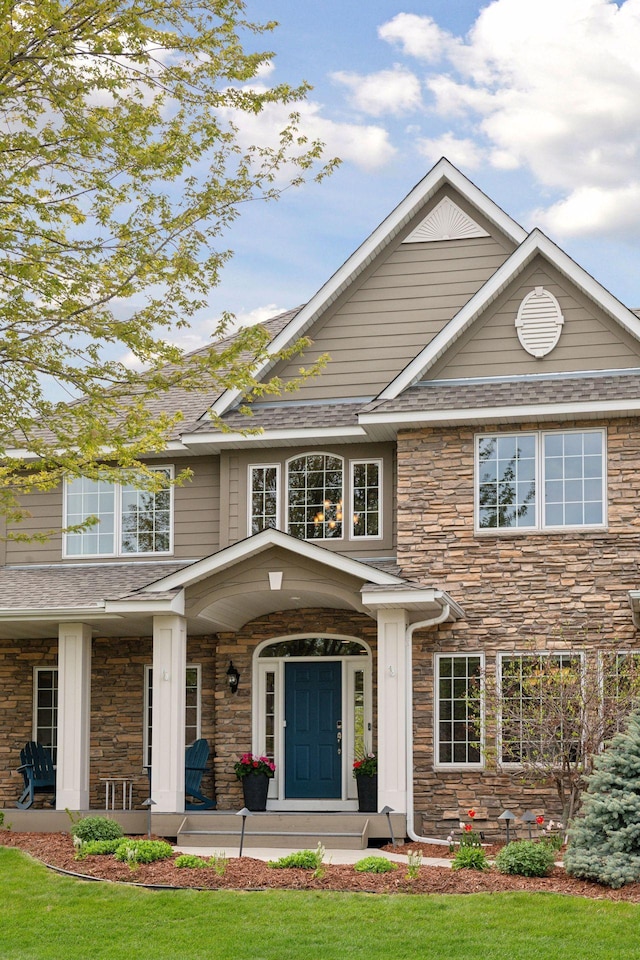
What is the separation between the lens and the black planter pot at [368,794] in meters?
16.0

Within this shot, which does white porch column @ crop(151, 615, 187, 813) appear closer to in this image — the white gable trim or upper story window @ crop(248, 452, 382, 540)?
upper story window @ crop(248, 452, 382, 540)

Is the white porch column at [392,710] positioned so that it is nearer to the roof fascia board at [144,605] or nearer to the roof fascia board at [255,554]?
the roof fascia board at [255,554]

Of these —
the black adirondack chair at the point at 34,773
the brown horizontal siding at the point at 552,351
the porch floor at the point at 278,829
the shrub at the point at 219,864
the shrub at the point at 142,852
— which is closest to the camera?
the shrub at the point at 219,864

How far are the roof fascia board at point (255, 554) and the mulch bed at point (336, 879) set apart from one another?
364 centimetres

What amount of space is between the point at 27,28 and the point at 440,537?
29.7ft

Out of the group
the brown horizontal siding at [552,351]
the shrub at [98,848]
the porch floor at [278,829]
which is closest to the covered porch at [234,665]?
the porch floor at [278,829]

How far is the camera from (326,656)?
689 inches

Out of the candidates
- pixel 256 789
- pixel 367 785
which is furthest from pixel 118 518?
pixel 367 785

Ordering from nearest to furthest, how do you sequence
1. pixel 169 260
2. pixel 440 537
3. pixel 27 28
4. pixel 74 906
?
pixel 27 28
pixel 169 260
pixel 74 906
pixel 440 537

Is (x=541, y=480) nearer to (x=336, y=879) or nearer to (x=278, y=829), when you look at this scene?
(x=278, y=829)

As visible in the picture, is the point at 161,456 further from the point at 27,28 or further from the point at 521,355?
the point at 27,28

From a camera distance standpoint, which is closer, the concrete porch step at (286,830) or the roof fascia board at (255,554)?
the concrete porch step at (286,830)

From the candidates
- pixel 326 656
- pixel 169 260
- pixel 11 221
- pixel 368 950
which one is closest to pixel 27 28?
pixel 11 221

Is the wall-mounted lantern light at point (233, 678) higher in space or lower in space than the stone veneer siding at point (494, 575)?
lower
